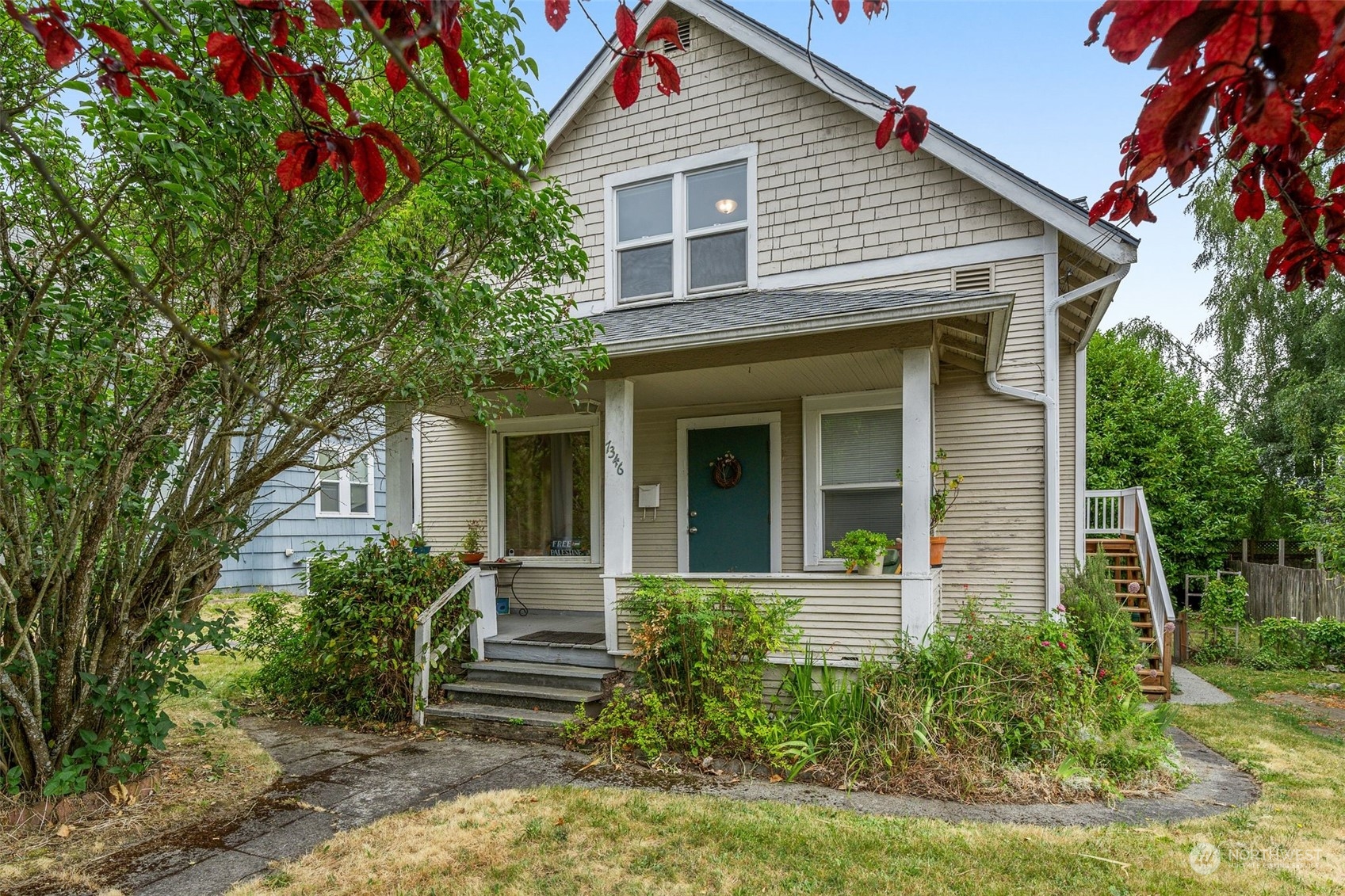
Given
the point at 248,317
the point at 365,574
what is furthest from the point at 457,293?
the point at 365,574

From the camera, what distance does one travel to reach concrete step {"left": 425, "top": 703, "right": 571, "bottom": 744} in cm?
570

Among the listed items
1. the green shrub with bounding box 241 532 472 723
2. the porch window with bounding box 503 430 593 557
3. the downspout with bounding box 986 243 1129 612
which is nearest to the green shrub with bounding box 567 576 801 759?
the green shrub with bounding box 241 532 472 723

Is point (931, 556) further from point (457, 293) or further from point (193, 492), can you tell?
point (193, 492)

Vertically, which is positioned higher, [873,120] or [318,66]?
[873,120]

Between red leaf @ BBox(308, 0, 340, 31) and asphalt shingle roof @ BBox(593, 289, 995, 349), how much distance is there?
15.1 feet

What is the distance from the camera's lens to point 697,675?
215 inches

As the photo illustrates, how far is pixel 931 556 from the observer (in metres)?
6.29

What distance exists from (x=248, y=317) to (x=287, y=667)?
4040 mm

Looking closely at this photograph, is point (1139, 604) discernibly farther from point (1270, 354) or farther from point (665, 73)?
point (1270, 354)

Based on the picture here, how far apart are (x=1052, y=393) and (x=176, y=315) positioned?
6.36 m

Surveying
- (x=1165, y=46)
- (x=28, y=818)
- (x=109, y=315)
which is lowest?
(x=28, y=818)

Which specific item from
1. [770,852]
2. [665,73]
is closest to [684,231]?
[770,852]

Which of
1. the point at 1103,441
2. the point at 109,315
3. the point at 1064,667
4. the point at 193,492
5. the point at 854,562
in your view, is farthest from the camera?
the point at 1103,441

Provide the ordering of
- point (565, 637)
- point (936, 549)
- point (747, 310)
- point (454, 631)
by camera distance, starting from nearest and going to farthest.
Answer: point (936, 549), point (454, 631), point (747, 310), point (565, 637)
